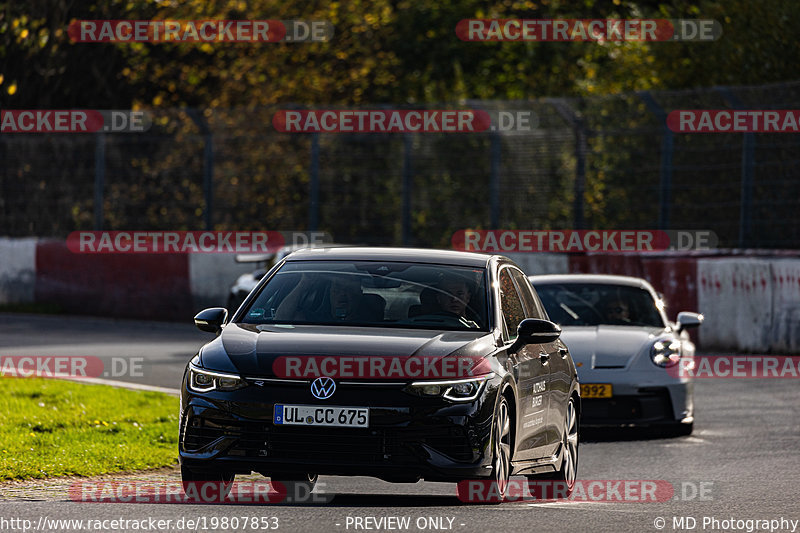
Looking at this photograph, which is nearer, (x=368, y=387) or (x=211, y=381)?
(x=368, y=387)

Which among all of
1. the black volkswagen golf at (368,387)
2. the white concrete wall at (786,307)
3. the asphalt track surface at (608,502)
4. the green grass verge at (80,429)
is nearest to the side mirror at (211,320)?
the black volkswagen golf at (368,387)

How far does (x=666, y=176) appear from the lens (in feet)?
73.1

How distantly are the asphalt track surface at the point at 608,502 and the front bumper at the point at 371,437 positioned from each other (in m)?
0.29

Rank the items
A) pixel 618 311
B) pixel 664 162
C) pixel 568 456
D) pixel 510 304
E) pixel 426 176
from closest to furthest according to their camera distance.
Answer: pixel 510 304, pixel 568 456, pixel 618 311, pixel 664 162, pixel 426 176

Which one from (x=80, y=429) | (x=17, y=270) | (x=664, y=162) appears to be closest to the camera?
(x=80, y=429)

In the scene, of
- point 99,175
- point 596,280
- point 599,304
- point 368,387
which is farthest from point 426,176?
point 368,387

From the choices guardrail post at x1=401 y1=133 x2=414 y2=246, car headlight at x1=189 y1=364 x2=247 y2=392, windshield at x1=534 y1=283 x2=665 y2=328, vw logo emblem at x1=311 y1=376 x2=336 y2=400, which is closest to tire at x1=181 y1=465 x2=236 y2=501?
car headlight at x1=189 y1=364 x2=247 y2=392

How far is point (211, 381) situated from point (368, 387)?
85cm

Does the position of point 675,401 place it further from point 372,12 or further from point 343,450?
point 372,12

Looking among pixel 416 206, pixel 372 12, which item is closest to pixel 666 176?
pixel 416 206

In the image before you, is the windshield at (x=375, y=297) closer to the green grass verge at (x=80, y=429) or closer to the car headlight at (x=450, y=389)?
the car headlight at (x=450, y=389)

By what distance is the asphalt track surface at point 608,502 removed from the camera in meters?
8.64

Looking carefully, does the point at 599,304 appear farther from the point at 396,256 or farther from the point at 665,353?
the point at 396,256

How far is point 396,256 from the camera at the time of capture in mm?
10164
